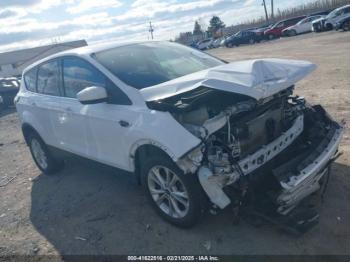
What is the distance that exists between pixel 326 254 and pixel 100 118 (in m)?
2.74

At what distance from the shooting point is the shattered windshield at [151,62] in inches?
168

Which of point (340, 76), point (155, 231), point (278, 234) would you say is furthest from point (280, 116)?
point (340, 76)

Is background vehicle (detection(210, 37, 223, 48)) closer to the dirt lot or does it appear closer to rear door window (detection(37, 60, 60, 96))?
the dirt lot

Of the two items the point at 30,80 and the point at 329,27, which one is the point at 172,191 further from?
the point at 329,27

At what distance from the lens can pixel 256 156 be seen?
11.7 feet

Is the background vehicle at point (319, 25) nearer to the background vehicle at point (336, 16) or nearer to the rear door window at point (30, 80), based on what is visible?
the background vehicle at point (336, 16)

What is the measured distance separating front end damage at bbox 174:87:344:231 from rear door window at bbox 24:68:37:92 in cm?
341

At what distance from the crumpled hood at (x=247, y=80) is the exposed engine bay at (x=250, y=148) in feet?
0.46

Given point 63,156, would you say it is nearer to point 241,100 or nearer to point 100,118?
point 100,118

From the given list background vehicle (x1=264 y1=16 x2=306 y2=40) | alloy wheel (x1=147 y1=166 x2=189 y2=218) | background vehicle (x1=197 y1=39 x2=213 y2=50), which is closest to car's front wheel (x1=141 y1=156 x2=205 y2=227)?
alloy wheel (x1=147 y1=166 x2=189 y2=218)

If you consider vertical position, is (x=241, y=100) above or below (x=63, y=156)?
above

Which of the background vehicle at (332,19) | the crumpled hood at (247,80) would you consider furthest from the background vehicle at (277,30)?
the crumpled hood at (247,80)

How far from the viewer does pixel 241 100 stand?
3785 mm

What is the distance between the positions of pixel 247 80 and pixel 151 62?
1.63 m
